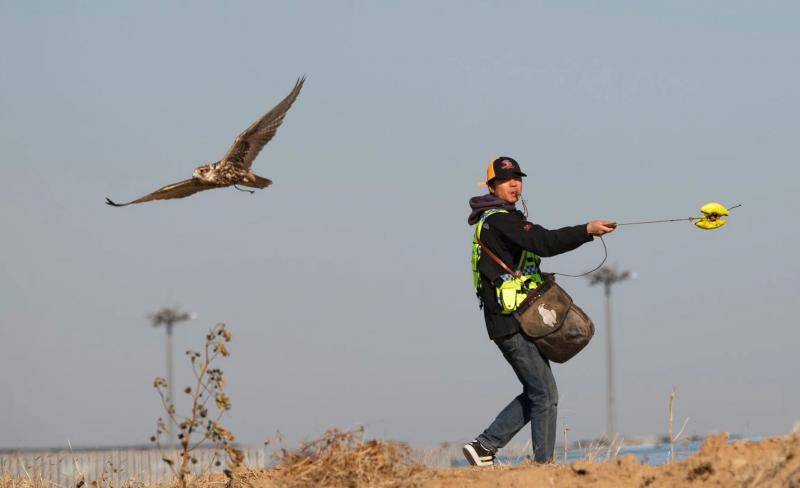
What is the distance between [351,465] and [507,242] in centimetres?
208

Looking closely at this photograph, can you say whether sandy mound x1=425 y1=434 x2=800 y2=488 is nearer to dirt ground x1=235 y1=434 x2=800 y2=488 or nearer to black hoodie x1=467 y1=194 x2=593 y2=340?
dirt ground x1=235 y1=434 x2=800 y2=488

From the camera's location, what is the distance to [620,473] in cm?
668

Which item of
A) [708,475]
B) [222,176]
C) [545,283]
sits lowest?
[708,475]

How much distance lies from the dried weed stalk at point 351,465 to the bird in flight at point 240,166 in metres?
5.75

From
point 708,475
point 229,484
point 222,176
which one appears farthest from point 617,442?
point 222,176

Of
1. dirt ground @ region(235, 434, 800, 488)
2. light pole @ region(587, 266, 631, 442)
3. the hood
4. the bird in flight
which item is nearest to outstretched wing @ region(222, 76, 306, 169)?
the bird in flight

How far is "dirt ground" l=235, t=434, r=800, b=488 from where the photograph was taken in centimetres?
620

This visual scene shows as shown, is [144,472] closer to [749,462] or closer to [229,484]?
[229,484]

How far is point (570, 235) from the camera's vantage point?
7.72 meters

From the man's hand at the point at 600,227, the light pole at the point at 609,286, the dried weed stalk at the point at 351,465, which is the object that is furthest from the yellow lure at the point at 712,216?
the light pole at the point at 609,286

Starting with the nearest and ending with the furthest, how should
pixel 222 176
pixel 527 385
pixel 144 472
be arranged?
1. pixel 527 385
2. pixel 144 472
3. pixel 222 176

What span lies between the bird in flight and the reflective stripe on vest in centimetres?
446

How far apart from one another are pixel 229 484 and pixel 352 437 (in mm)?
1317

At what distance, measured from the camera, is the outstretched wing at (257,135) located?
1237cm
